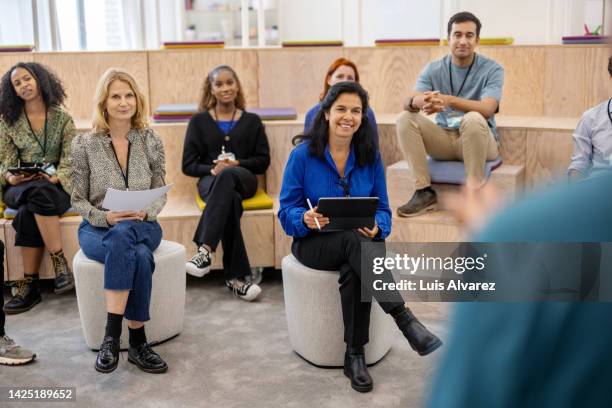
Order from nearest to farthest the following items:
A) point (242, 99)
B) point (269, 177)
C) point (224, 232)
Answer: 1. point (224, 232)
2. point (242, 99)
3. point (269, 177)

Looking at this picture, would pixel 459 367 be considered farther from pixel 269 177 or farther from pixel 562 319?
pixel 269 177

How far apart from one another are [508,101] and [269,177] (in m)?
1.58

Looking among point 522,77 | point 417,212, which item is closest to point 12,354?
point 417,212

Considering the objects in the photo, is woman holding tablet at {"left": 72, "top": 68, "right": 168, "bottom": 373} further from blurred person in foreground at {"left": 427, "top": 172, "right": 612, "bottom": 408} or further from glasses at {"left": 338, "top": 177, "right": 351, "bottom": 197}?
blurred person in foreground at {"left": 427, "top": 172, "right": 612, "bottom": 408}

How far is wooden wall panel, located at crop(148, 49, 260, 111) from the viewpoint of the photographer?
16.6ft

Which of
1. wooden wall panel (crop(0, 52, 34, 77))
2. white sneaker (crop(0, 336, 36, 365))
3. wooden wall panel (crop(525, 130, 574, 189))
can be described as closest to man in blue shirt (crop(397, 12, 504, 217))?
wooden wall panel (crop(525, 130, 574, 189))

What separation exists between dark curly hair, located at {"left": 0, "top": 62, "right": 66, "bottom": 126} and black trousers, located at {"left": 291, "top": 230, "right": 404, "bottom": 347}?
1.84 meters

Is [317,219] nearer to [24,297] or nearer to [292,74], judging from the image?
[24,297]

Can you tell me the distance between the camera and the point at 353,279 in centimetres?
301

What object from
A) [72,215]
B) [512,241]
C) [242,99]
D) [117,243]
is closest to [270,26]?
[242,99]

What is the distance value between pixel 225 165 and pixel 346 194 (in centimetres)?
113

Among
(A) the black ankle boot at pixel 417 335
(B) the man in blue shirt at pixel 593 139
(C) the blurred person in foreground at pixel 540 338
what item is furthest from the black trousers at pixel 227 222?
(C) the blurred person in foreground at pixel 540 338

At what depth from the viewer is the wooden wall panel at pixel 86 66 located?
5023 millimetres

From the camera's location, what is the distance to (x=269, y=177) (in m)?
4.68
